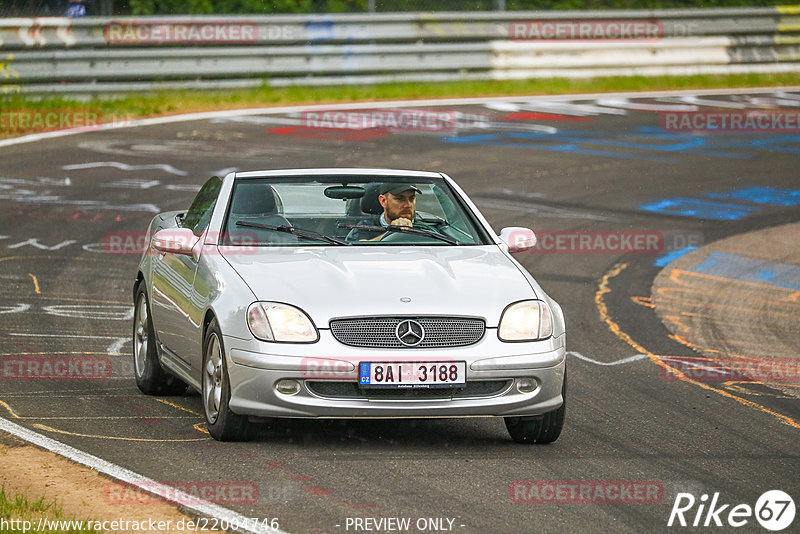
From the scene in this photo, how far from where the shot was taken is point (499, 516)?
6133mm

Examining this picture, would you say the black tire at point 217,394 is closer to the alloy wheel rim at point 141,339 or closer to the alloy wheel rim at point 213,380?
the alloy wheel rim at point 213,380

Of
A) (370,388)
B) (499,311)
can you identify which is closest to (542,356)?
(499,311)

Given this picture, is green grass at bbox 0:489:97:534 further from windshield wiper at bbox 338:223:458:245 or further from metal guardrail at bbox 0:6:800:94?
metal guardrail at bbox 0:6:800:94

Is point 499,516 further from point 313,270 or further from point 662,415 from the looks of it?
point 662,415

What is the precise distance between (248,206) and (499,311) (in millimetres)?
1966
